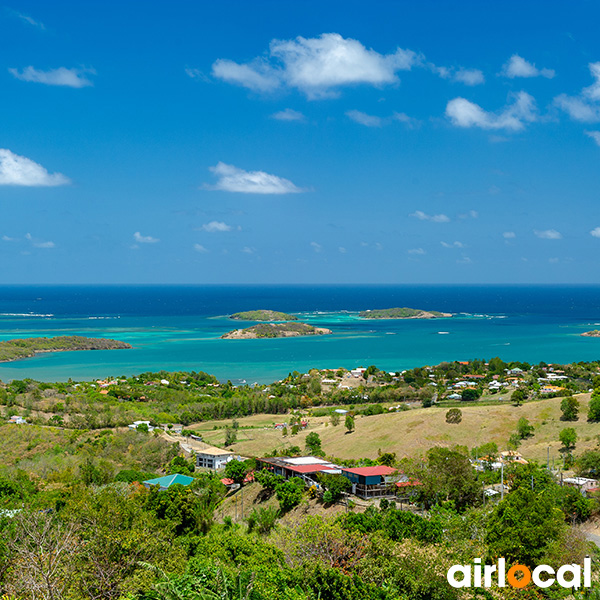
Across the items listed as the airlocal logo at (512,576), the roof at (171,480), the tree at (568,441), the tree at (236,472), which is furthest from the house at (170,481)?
the tree at (568,441)

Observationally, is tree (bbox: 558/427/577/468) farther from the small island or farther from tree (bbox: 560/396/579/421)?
the small island

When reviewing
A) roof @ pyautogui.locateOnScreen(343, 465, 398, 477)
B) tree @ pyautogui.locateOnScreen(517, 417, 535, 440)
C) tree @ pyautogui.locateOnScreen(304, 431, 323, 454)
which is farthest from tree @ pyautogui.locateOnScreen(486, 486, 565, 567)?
tree @ pyautogui.locateOnScreen(304, 431, 323, 454)

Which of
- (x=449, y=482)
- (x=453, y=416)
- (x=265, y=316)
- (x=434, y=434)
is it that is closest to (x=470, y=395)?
(x=453, y=416)

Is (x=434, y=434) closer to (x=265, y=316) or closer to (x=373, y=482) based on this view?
(x=373, y=482)

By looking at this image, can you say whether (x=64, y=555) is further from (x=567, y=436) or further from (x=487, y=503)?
(x=567, y=436)

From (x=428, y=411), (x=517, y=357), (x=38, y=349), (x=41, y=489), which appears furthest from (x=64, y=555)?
(x=38, y=349)

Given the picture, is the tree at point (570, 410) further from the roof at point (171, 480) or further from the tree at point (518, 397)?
the roof at point (171, 480)

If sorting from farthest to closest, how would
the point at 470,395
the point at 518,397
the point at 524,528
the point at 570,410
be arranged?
the point at 470,395 → the point at 518,397 → the point at 570,410 → the point at 524,528
